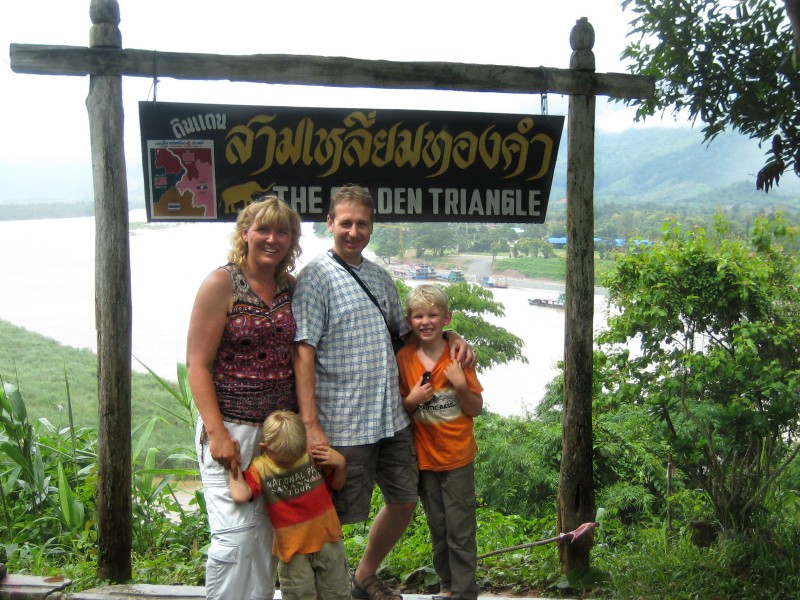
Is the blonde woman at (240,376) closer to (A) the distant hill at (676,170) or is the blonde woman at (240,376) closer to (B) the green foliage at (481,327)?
(B) the green foliage at (481,327)

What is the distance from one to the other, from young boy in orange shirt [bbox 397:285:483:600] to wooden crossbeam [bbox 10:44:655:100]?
3.35 ft

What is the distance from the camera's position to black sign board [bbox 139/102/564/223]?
3168 millimetres

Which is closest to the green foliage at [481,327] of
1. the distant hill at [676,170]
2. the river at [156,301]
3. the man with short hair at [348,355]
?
the river at [156,301]

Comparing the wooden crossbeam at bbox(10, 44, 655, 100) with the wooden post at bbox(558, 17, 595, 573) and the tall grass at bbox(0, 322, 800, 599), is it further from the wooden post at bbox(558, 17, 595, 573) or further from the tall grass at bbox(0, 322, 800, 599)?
the tall grass at bbox(0, 322, 800, 599)

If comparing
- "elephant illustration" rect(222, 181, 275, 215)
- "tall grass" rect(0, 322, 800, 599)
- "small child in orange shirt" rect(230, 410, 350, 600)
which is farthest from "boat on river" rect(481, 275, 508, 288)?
"small child in orange shirt" rect(230, 410, 350, 600)

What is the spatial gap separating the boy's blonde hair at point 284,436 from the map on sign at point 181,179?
1199 mm

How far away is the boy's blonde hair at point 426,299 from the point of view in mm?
2762

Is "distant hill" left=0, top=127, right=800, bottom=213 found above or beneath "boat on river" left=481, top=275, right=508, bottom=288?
above

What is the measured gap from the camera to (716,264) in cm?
823

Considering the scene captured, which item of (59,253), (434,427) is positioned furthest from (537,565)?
(59,253)

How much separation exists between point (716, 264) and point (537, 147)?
5503 millimetres

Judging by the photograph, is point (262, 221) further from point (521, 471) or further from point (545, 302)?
point (545, 302)

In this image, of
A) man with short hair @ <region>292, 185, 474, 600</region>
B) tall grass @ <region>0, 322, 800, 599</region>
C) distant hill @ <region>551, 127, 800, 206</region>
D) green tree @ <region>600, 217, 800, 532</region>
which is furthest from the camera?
distant hill @ <region>551, 127, 800, 206</region>

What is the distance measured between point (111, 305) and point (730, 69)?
378 cm
